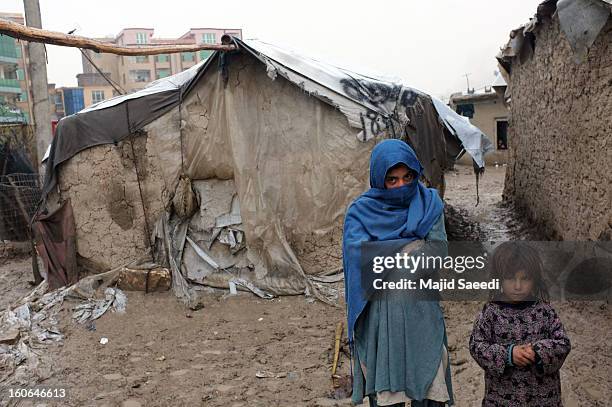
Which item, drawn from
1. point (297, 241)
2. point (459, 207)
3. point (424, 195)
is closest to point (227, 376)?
point (297, 241)

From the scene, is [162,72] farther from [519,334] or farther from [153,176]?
[519,334]

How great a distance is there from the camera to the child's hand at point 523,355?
1.83m

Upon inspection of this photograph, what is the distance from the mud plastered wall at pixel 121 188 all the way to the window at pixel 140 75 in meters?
53.6

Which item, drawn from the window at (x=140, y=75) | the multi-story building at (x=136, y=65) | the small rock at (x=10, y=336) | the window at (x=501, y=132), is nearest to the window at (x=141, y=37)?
the multi-story building at (x=136, y=65)

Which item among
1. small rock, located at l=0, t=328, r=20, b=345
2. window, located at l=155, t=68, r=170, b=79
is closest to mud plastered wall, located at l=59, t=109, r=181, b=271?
small rock, located at l=0, t=328, r=20, b=345

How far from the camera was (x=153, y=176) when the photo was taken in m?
5.66

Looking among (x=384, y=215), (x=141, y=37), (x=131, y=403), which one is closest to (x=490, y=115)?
(x=131, y=403)

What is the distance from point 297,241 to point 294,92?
5.27ft

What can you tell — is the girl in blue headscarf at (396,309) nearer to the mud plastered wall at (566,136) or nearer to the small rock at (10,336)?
the mud plastered wall at (566,136)

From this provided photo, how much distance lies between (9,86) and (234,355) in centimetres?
3910

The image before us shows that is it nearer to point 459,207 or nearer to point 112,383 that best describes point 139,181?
point 112,383

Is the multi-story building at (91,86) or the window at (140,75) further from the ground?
the window at (140,75)

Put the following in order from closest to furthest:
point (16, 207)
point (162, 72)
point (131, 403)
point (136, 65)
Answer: point (131, 403)
point (16, 207)
point (136, 65)
point (162, 72)

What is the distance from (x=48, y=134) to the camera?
8445 millimetres
